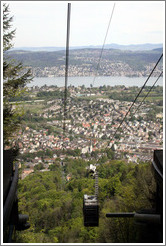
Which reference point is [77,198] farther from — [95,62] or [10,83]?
[95,62]

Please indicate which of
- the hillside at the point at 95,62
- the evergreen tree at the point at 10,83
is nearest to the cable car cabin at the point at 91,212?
the evergreen tree at the point at 10,83

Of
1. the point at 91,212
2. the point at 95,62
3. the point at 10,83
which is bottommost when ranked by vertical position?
the point at 91,212

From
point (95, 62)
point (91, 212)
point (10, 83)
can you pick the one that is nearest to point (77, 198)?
point (10, 83)

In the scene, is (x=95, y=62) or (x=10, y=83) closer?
(x=10, y=83)

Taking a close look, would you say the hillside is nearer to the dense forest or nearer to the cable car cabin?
the dense forest

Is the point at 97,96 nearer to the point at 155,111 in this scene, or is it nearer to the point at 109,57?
the point at 155,111

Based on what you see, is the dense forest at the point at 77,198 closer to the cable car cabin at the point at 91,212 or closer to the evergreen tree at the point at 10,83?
the evergreen tree at the point at 10,83

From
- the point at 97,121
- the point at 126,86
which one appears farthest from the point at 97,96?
the point at 97,121
